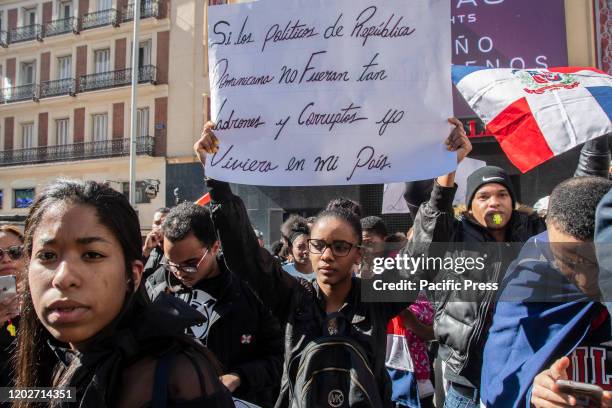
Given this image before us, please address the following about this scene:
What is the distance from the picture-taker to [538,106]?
11.5ft

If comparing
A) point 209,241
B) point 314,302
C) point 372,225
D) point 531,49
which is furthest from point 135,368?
point 531,49

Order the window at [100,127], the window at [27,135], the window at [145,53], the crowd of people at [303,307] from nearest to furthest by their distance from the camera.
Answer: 1. the crowd of people at [303,307]
2. the window at [145,53]
3. the window at [100,127]
4. the window at [27,135]

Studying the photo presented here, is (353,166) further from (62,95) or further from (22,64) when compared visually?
(22,64)

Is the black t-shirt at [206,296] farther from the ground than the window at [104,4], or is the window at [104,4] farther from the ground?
the window at [104,4]

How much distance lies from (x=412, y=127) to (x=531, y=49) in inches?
408

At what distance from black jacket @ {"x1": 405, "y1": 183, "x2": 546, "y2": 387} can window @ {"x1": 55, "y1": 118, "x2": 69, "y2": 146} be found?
84.9ft

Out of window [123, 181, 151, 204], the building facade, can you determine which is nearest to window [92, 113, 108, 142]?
the building facade

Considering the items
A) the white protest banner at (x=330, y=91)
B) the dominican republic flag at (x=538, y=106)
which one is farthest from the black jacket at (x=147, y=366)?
the dominican republic flag at (x=538, y=106)

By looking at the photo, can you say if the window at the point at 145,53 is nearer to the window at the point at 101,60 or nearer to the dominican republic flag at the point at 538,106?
the window at the point at 101,60

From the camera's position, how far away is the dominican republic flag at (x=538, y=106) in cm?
332

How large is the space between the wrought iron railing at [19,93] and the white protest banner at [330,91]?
88.2 ft

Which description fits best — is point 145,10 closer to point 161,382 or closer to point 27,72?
point 27,72

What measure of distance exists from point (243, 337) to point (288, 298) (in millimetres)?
431

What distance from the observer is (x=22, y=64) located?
27516mm
